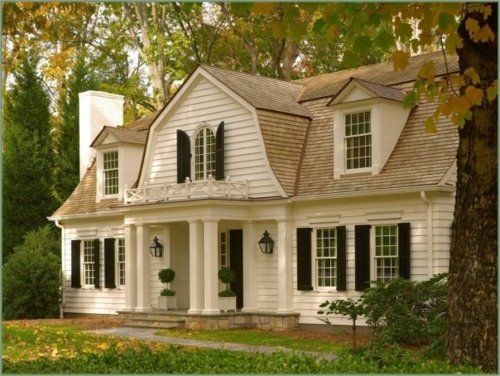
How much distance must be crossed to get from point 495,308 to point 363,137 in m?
11.7

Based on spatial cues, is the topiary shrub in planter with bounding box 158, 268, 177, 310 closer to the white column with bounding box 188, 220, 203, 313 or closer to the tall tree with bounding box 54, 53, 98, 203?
the white column with bounding box 188, 220, 203, 313

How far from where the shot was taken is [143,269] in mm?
25016

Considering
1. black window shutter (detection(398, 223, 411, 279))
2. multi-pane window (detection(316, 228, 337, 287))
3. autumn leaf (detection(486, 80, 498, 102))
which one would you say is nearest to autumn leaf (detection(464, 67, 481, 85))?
autumn leaf (detection(486, 80, 498, 102))

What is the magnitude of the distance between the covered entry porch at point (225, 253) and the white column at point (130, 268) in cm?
11

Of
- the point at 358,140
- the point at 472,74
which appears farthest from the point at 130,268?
the point at 472,74

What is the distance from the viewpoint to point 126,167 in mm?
27562

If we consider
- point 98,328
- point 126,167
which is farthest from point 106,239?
point 98,328

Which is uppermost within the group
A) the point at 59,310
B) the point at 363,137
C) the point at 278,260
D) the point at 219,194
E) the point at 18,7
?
the point at 18,7

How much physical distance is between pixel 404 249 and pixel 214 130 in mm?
7001

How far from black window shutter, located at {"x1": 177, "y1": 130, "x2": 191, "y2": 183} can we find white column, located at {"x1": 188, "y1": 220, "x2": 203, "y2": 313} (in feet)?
6.95

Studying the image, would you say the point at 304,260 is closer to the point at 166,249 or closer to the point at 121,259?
the point at 166,249

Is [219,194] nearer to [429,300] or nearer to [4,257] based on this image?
[429,300]

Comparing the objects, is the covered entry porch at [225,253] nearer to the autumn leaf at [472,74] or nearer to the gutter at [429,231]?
the gutter at [429,231]

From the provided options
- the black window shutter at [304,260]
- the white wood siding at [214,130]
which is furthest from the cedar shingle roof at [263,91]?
the black window shutter at [304,260]
